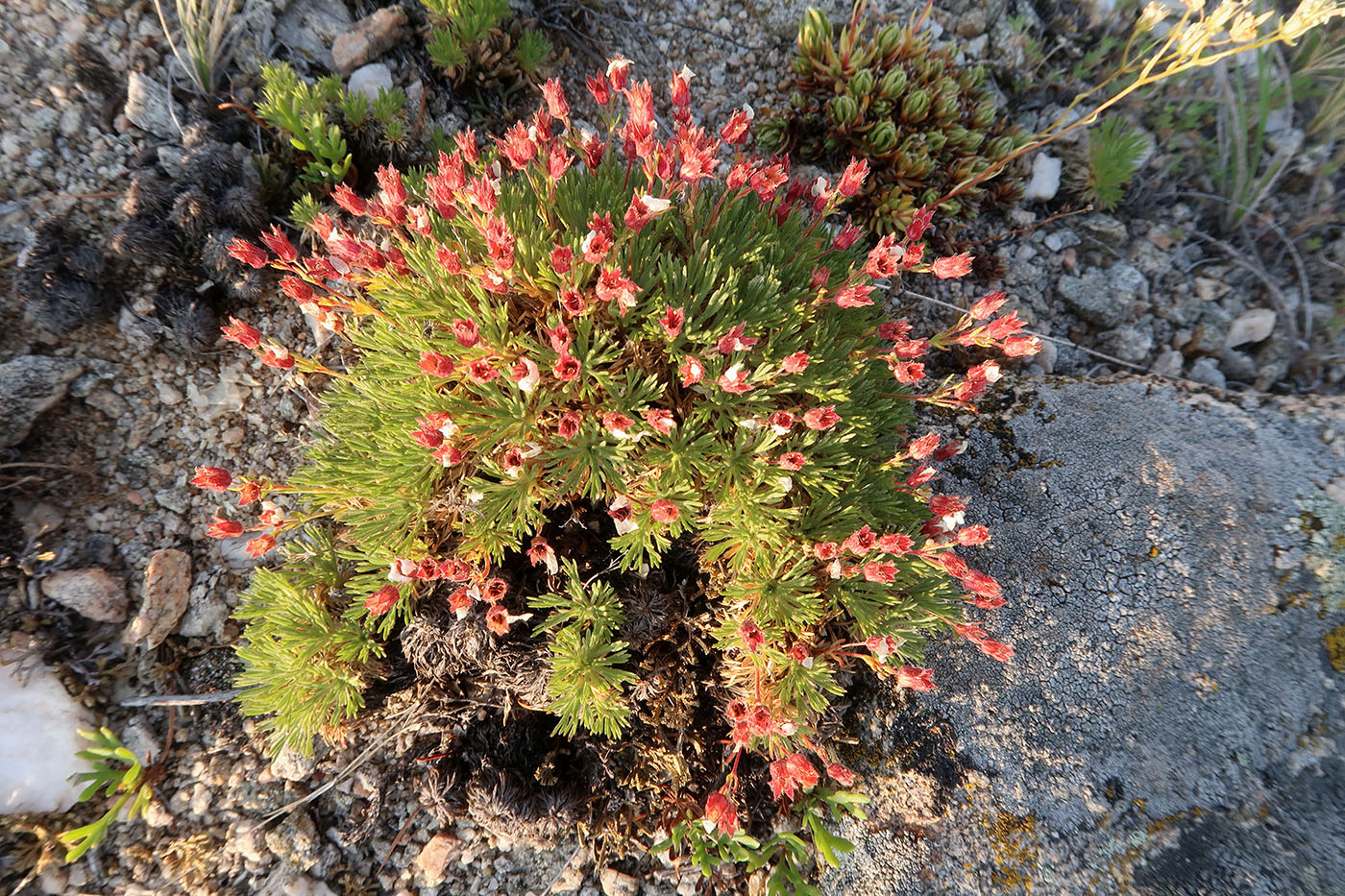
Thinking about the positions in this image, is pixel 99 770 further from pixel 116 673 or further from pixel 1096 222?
pixel 1096 222

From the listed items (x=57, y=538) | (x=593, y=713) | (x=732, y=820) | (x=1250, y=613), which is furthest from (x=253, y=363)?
(x=1250, y=613)

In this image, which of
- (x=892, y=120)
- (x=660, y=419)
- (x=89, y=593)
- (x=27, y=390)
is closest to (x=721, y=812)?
(x=660, y=419)

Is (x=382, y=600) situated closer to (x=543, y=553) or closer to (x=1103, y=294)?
(x=543, y=553)

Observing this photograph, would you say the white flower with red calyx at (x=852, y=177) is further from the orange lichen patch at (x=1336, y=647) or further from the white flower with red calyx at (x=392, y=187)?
the orange lichen patch at (x=1336, y=647)

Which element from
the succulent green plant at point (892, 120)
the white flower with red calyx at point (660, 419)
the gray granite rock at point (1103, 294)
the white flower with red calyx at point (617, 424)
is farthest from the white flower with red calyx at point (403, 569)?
the gray granite rock at point (1103, 294)

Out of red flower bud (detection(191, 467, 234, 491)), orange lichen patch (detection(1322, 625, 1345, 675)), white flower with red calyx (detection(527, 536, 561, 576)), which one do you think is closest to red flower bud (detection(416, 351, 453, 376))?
white flower with red calyx (detection(527, 536, 561, 576))

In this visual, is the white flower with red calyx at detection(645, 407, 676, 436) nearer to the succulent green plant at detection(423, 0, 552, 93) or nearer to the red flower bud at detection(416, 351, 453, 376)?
the red flower bud at detection(416, 351, 453, 376)
